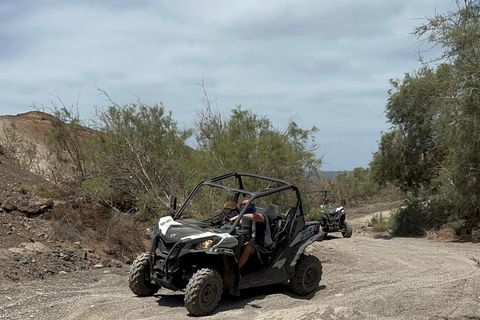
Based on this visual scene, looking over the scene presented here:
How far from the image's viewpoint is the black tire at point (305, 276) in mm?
8141

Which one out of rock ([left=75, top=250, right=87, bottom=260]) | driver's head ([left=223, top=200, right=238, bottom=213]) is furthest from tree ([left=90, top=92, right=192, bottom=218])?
driver's head ([left=223, top=200, right=238, bottom=213])

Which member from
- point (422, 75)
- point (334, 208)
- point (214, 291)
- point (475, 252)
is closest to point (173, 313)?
point (214, 291)

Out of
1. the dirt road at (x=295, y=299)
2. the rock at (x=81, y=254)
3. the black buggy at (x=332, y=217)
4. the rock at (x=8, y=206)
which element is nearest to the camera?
the dirt road at (x=295, y=299)

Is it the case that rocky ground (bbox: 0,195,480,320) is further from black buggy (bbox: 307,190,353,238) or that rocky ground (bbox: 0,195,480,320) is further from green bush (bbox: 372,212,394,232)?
green bush (bbox: 372,212,394,232)

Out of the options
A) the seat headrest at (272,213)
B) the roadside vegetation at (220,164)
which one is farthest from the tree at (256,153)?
the seat headrest at (272,213)

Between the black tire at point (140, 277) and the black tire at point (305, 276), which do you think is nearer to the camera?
the black tire at point (140, 277)

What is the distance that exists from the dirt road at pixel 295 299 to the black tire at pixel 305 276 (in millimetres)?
144

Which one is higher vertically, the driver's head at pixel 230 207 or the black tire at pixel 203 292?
the driver's head at pixel 230 207

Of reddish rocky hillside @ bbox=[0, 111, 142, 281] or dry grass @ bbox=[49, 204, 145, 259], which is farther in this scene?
dry grass @ bbox=[49, 204, 145, 259]

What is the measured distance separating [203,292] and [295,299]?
1726 millimetres

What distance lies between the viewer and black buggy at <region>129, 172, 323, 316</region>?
6.77 meters

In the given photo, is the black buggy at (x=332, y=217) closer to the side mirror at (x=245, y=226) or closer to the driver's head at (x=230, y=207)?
the driver's head at (x=230, y=207)

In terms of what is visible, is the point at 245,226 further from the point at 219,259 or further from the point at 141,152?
the point at 141,152

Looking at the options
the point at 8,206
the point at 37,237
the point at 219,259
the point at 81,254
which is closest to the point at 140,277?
the point at 219,259
